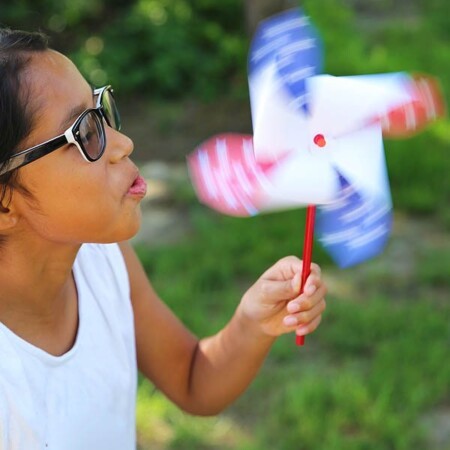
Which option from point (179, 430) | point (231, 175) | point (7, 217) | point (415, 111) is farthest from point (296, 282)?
point (179, 430)

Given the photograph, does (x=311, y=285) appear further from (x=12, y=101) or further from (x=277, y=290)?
(x=12, y=101)

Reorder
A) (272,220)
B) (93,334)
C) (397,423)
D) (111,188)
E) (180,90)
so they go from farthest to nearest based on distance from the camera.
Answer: (180,90)
(272,220)
(397,423)
(93,334)
(111,188)

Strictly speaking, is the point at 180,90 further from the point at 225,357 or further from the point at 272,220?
the point at 225,357

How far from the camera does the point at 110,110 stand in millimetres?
1234

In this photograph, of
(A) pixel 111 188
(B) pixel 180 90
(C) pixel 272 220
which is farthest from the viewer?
(B) pixel 180 90

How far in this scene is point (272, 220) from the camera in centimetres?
331

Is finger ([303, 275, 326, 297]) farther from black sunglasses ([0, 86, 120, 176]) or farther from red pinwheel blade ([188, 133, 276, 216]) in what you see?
black sunglasses ([0, 86, 120, 176])

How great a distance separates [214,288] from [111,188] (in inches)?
72.1

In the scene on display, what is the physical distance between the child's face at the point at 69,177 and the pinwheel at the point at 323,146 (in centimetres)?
15

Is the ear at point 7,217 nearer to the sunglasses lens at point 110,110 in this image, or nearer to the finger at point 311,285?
the sunglasses lens at point 110,110

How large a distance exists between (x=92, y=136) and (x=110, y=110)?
8 cm

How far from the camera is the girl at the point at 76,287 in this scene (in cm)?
115

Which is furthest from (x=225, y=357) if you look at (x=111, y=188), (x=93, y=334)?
(x=111, y=188)

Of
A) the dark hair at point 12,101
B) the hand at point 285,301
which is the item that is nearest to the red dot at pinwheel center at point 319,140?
the hand at point 285,301
